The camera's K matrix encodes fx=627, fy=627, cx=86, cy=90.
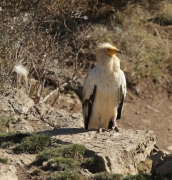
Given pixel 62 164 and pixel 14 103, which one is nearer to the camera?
pixel 62 164

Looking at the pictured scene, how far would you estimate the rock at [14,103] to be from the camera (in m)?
10.2

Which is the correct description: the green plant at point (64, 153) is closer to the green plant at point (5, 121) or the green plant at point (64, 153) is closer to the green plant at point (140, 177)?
the green plant at point (140, 177)

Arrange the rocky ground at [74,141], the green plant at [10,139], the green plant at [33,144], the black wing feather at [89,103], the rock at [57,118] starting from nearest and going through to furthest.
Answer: the rocky ground at [74,141] < the green plant at [33,144] < the green plant at [10,139] < the black wing feather at [89,103] < the rock at [57,118]

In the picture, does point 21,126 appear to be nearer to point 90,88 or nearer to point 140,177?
point 90,88

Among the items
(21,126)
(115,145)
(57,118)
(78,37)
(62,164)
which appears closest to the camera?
(62,164)

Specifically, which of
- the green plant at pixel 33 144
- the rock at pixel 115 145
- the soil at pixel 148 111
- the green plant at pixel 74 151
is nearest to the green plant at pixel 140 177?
the rock at pixel 115 145

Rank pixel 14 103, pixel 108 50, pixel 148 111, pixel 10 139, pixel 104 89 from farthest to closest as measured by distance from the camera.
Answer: pixel 148 111, pixel 14 103, pixel 108 50, pixel 104 89, pixel 10 139

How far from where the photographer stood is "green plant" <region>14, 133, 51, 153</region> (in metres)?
8.12

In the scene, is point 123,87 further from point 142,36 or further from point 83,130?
point 142,36

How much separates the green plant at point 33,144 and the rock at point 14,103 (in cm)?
184

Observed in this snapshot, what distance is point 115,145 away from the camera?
814cm

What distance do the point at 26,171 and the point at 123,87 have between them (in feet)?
8.13

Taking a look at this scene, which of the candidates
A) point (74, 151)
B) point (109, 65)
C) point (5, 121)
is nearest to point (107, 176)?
point (74, 151)

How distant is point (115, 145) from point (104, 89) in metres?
1.33
